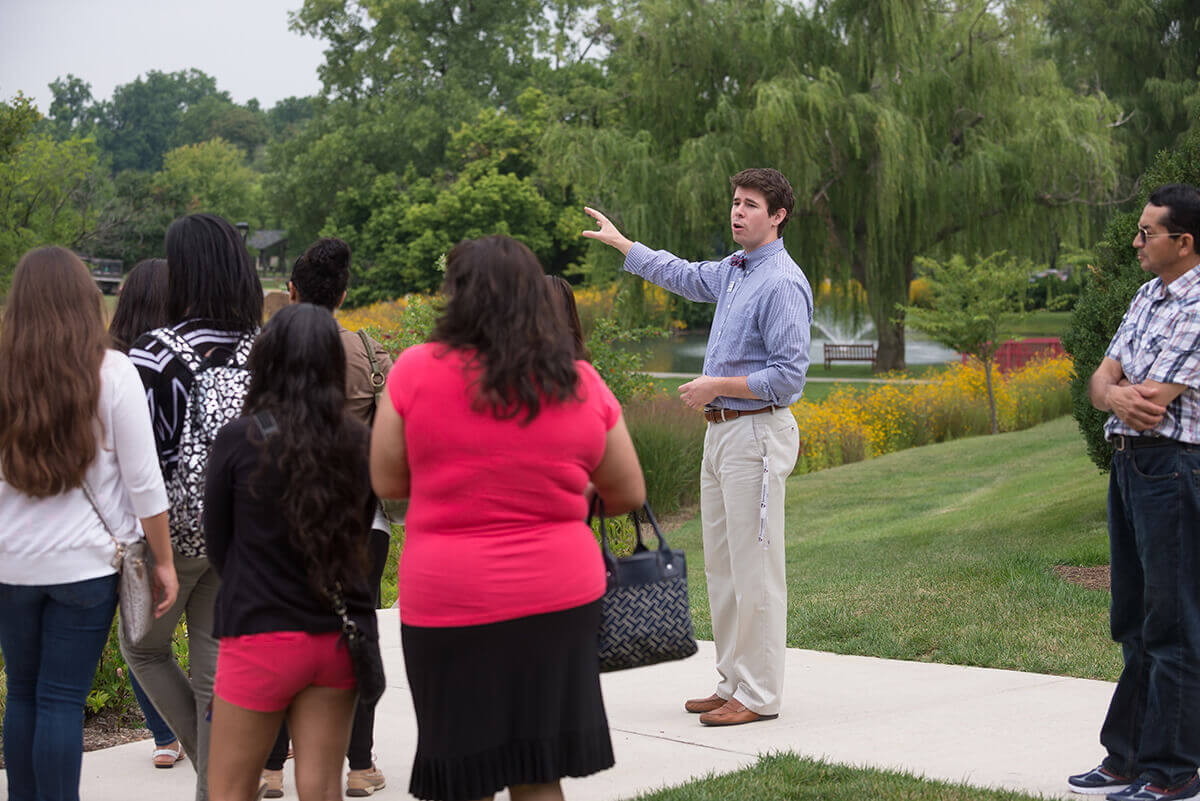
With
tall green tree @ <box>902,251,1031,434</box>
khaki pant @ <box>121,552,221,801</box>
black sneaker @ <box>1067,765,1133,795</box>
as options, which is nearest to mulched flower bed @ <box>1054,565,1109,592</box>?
black sneaker @ <box>1067,765,1133,795</box>

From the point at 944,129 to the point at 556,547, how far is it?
27697 mm

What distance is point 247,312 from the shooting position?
382 centimetres

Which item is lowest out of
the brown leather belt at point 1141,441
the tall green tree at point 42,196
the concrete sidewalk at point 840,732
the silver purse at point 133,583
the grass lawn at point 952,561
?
the grass lawn at point 952,561

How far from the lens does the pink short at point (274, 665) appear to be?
2.91m

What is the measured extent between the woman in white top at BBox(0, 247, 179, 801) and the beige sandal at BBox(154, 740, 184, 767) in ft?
3.86

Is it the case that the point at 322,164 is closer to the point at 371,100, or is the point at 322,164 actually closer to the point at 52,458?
the point at 371,100

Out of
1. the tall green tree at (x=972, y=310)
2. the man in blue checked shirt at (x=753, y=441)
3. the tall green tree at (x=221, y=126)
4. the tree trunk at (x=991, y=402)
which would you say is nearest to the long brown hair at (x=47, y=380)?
the man in blue checked shirt at (x=753, y=441)

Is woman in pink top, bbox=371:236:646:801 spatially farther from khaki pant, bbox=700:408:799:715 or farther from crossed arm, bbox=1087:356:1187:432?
khaki pant, bbox=700:408:799:715

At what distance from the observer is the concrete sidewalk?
4309 millimetres

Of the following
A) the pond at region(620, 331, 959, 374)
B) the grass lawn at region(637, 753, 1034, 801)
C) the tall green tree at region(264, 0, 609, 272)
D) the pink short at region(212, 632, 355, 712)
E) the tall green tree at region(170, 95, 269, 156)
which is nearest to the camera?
the pink short at region(212, 632, 355, 712)

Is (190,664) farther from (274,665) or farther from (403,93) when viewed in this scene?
(403,93)

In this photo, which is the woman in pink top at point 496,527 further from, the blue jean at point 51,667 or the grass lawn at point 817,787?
the grass lawn at point 817,787

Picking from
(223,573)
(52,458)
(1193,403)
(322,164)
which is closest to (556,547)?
(223,573)

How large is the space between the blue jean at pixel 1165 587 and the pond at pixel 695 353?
28373 mm
